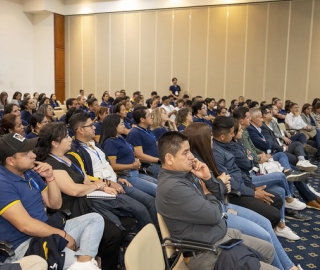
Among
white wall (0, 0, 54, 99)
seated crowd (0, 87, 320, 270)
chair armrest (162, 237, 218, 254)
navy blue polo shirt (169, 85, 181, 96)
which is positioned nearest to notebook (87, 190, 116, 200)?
seated crowd (0, 87, 320, 270)

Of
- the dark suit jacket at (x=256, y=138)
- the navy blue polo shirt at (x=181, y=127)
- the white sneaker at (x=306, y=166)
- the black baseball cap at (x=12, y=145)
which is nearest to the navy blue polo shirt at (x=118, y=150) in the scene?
the black baseball cap at (x=12, y=145)

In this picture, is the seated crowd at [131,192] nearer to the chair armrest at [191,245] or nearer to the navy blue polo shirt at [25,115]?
the chair armrest at [191,245]

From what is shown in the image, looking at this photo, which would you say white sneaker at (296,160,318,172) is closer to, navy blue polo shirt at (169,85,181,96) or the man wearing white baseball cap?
the man wearing white baseball cap

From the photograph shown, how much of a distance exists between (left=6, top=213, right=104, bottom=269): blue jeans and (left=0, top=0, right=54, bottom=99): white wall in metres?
12.9

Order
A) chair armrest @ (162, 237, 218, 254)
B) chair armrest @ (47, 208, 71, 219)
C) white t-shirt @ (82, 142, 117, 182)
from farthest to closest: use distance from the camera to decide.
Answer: white t-shirt @ (82, 142, 117, 182)
chair armrest @ (47, 208, 71, 219)
chair armrest @ (162, 237, 218, 254)

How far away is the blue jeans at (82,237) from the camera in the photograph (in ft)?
6.73

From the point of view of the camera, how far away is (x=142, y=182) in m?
3.59

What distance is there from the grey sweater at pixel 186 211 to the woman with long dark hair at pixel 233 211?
47 centimetres

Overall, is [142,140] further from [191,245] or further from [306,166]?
[306,166]

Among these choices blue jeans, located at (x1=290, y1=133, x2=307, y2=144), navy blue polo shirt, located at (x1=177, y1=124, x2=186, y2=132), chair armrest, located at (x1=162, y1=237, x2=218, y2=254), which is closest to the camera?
chair armrest, located at (x1=162, y1=237, x2=218, y2=254)

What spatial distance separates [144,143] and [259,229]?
209 cm

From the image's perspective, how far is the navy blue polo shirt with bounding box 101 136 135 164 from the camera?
363 cm

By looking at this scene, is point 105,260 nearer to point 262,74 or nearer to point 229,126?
point 229,126

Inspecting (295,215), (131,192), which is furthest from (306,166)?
(131,192)
